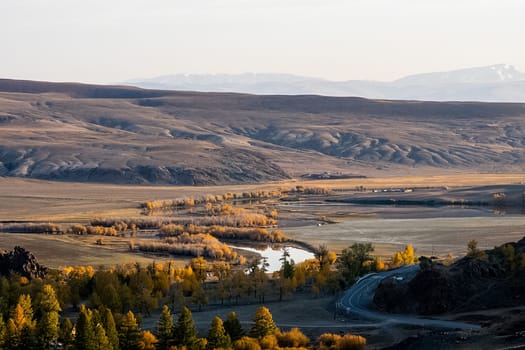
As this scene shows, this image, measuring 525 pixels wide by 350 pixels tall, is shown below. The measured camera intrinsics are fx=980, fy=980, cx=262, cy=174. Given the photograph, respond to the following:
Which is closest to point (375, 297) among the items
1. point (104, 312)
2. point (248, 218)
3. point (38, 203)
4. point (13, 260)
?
point (104, 312)

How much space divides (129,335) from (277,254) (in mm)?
45053

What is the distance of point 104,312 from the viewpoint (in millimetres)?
55125

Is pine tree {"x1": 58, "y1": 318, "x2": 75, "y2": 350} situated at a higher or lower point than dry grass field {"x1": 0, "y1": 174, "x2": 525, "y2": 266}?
higher

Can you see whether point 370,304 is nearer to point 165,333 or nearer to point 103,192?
point 165,333

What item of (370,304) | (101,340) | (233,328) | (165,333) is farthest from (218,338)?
(370,304)

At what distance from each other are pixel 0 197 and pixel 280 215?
5175 centimetres

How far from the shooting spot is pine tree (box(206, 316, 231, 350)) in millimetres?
48469

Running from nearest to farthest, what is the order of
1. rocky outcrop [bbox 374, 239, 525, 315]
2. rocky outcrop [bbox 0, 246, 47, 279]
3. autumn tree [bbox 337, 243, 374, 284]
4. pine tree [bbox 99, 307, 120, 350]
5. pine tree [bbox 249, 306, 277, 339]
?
pine tree [bbox 99, 307, 120, 350]
pine tree [bbox 249, 306, 277, 339]
rocky outcrop [bbox 374, 239, 525, 315]
rocky outcrop [bbox 0, 246, 47, 279]
autumn tree [bbox 337, 243, 374, 284]

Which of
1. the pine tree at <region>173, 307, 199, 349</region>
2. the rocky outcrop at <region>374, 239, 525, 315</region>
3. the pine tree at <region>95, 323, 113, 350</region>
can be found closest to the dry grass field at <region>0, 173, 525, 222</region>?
the rocky outcrop at <region>374, 239, 525, 315</region>

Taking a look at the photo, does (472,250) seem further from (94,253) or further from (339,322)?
(94,253)

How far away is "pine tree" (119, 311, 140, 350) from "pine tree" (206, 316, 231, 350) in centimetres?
399

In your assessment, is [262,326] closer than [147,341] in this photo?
No

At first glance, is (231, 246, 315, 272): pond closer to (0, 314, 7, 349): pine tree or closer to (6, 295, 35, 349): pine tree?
(6, 295, 35, 349): pine tree

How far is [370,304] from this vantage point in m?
61.7
